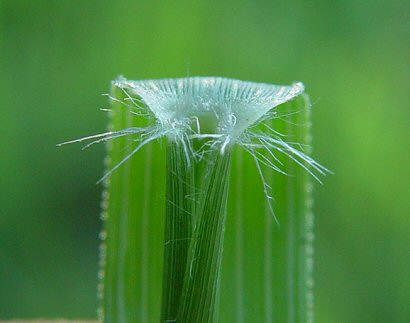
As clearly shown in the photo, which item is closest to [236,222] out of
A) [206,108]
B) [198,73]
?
[206,108]

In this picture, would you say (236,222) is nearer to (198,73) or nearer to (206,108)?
(206,108)

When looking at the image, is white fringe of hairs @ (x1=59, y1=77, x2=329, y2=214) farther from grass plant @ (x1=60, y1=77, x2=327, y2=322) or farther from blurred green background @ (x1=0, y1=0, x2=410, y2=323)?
blurred green background @ (x1=0, y1=0, x2=410, y2=323)

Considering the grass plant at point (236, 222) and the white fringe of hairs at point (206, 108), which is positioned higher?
the white fringe of hairs at point (206, 108)

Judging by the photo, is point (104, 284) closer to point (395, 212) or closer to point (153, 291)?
point (153, 291)

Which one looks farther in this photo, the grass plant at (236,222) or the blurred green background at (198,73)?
the blurred green background at (198,73)

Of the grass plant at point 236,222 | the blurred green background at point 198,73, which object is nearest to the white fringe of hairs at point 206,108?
the grass plant at point 236,222

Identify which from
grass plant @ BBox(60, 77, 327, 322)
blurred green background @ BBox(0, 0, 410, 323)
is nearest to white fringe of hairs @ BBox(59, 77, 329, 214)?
grass plant @ BBox(60, 77, 327, 322)

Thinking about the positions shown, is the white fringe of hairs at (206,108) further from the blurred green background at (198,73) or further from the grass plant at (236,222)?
the blurred green background at (198,73)

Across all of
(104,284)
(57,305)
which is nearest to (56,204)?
(57,305)
